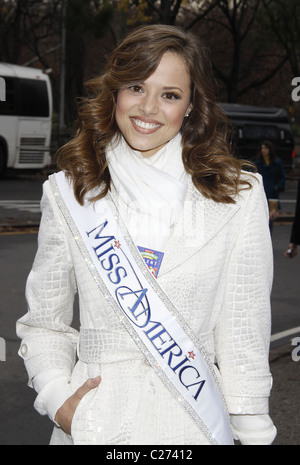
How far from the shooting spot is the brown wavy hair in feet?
7.05

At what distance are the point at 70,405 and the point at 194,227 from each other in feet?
1.79

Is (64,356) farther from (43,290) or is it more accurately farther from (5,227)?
(5,227)

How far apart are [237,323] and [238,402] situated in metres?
0.20

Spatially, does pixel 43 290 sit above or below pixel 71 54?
above

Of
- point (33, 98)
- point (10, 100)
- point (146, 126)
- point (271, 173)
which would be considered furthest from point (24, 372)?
point (33, 98)

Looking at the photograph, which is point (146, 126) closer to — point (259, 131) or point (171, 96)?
point (171, 96)

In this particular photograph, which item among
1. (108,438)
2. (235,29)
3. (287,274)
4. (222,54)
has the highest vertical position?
(108,438)

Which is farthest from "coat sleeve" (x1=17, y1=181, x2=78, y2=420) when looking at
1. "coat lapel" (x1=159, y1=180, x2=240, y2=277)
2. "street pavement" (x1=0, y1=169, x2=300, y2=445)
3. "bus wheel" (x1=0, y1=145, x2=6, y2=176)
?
"bus wheel" (x1=0, y1=145, x2=6, y2=176)

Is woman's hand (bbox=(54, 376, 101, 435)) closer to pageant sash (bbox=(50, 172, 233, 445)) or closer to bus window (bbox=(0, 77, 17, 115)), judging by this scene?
pageant sash (bbox=(50, 172, 233, 445))

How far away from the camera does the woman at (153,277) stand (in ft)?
6.74

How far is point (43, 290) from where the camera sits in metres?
2.18

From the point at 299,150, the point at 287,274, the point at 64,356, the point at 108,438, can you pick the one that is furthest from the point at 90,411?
the point at 299,150

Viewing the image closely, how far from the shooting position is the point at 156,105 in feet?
7.09

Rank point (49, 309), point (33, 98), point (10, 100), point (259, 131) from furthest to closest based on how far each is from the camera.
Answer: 1. point (259, 131)
2. point (33, 98)
3. point (10, 100)
4. point (49, 309)
